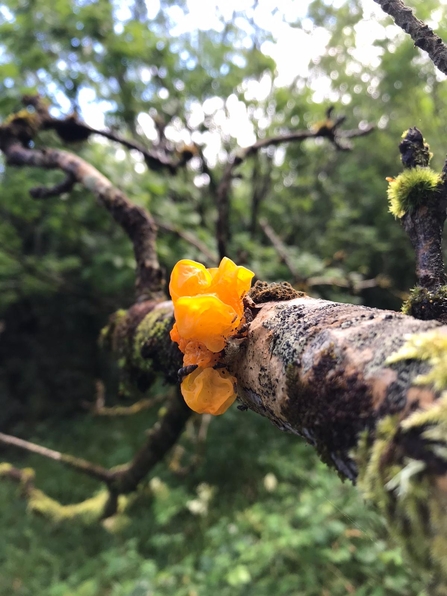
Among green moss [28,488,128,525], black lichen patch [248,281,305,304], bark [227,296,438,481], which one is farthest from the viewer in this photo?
green moss [28,488,128,525]

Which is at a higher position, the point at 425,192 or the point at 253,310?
the point at 425,192

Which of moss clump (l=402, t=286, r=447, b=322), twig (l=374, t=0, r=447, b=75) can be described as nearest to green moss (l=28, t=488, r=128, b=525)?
moss clump (l=402, t=286, r=447, b=322)

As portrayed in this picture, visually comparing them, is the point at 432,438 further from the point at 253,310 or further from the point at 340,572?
the point at 340,572

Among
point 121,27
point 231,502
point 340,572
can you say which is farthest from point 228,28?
point 340,572

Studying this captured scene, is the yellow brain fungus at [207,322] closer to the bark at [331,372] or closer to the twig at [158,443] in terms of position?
the bark at [331,372]

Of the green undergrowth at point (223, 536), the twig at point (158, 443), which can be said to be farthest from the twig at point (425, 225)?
the green undergrowth at point (223, 536)

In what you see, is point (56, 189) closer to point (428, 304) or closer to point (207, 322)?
point (207, 322)

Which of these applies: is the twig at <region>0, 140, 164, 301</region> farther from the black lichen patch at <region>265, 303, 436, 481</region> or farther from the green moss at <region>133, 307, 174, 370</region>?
the black lichen patch at <region>265, 303, 436, 481</region>
